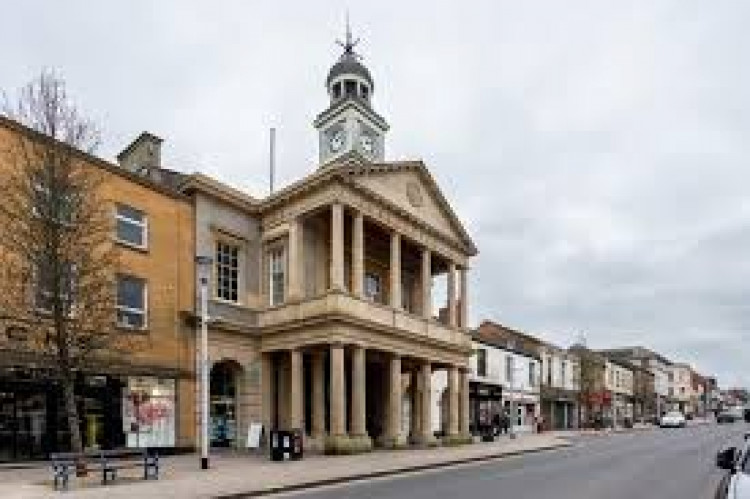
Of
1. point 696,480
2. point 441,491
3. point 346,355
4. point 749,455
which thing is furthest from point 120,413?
point 749,455

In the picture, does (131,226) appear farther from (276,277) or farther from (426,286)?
(426,286)

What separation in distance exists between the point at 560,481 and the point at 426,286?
64.6ft

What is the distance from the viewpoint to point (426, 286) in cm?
4066

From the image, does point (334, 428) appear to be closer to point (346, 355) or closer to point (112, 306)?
point (346, 355)

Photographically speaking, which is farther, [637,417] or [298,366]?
[637,417]

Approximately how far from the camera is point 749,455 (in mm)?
9461

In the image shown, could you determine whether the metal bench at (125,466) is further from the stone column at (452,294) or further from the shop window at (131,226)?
the stone column at (452,294)

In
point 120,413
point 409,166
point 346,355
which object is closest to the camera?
point 120,413

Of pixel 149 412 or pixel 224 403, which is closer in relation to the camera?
pixel 149 412

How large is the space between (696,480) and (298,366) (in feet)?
57.3

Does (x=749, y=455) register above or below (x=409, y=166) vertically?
below

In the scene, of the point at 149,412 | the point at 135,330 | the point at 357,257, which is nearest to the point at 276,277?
the point at 357,257

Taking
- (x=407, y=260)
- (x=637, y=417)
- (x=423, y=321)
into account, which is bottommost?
(x=637, y=417)

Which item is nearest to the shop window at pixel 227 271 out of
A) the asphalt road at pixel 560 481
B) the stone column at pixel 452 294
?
the stone column at pixel 452 294
